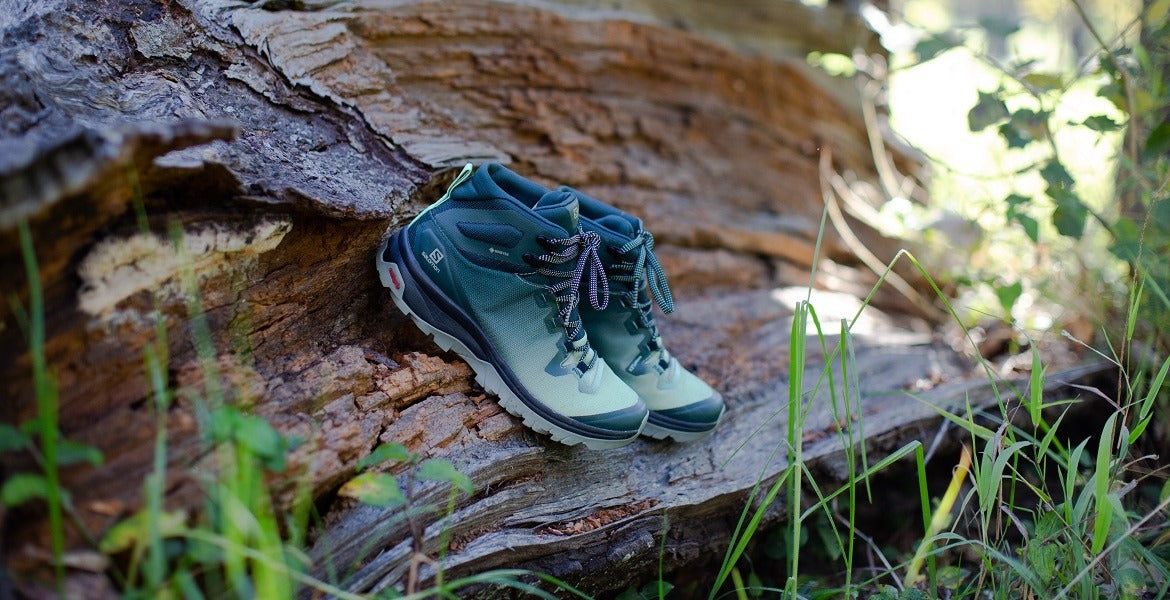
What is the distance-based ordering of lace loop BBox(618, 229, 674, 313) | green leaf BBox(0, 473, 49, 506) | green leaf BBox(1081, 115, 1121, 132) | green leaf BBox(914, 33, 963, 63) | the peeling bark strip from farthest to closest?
green leaf BBox(914, 33, 963, 63) < green leaf BBox(1081, 115, 1121, 132) < lace loop BBox(618, 229, 674, 313) < the peeling bark strip < green leaf BBox(0, 473, 49, 506)

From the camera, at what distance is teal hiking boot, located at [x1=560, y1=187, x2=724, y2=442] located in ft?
6.09

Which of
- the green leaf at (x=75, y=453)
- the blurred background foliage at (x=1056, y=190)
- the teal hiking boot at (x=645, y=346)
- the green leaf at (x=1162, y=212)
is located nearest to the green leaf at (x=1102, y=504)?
the blurred background foliage at (x=1056, y=190)

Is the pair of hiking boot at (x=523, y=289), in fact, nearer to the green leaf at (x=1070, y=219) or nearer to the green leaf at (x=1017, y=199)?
the green leaf at (x=1017, y=199)

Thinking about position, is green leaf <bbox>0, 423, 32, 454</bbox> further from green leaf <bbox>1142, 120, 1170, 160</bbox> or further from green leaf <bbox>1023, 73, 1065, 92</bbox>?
green leaf <bbox>1142, 120, 1170, 160</bbox>

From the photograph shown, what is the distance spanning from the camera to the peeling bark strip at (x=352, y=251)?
1211 mm

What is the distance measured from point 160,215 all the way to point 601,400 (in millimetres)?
945

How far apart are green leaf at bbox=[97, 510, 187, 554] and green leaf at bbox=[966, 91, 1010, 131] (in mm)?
2485

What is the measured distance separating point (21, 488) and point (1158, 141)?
3.06 metres

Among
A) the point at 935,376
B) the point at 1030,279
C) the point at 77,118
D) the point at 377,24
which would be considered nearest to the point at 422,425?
the point at 77,118

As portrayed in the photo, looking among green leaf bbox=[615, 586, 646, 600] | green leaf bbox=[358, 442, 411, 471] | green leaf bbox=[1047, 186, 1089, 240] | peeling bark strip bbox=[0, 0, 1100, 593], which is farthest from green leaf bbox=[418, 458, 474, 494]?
green leaf bbox=[1047, 186, 1089, 240]

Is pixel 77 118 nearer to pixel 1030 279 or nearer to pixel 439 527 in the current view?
pixel 439 527

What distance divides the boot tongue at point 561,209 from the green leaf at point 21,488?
101cm

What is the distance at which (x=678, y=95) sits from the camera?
317 cm

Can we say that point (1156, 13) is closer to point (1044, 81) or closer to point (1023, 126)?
point (1044, 81)
